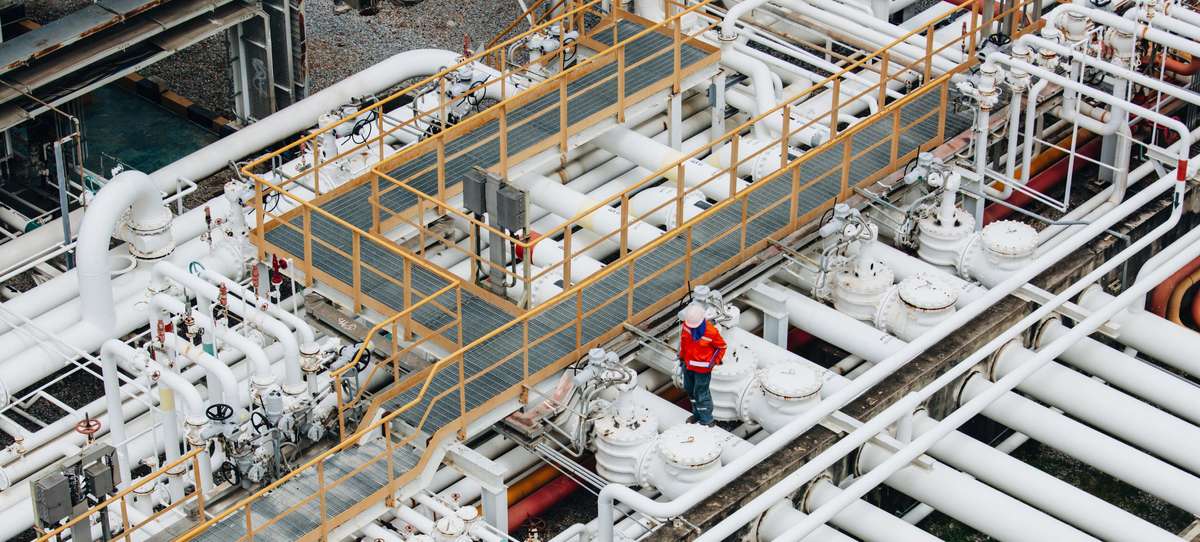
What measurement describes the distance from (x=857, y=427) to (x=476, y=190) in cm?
456

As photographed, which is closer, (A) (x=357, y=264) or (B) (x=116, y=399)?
(B) (x=116, y=399)

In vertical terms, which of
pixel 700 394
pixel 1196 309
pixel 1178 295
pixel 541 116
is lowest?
pixel 1196 309

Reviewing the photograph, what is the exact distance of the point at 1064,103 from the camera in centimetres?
2931

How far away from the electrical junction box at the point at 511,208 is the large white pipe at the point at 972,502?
4324mm

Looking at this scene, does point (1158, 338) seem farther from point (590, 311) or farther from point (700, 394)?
point (590, 311)

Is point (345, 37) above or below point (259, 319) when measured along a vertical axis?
below

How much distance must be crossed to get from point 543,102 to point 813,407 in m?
6.04

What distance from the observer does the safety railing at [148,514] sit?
71.0 ft

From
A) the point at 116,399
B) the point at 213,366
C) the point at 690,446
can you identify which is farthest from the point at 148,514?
the point at 690,446

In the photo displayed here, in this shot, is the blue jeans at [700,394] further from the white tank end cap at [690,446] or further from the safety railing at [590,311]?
the safety railing at [590,311]

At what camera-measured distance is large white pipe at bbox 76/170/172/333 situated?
84.3 ft

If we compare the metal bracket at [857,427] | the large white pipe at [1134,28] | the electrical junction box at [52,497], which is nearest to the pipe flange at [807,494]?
the metal bracket at [857,427]

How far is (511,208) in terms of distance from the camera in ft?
78.9

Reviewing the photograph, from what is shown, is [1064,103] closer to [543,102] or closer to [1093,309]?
[1093,309]
